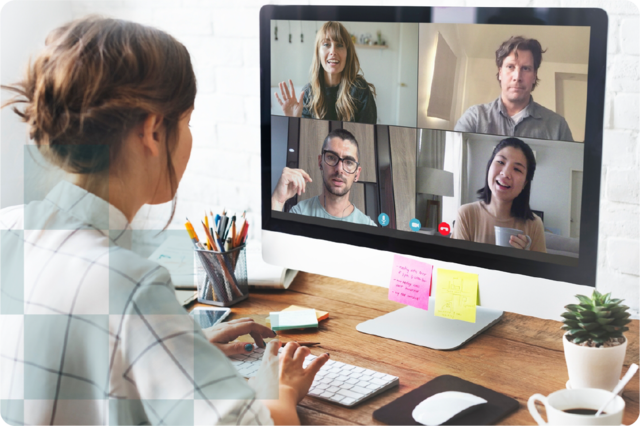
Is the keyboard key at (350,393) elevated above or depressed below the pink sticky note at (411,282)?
below

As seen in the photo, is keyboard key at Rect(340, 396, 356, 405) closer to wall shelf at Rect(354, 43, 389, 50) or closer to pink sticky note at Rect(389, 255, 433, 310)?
pink sticky note at Rect(389, 255, 433, 310)

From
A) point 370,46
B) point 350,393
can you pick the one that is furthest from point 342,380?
point 370,46

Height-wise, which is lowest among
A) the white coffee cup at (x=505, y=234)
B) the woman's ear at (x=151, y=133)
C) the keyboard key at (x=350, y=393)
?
the keyboard key at (x=350, y=393)

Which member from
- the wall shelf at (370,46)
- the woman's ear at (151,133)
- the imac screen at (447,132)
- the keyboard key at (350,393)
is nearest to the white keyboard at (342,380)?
the keyboard key at (350,393)

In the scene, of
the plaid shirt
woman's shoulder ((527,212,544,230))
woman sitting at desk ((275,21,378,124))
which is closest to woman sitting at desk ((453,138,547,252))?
woman's shoulder ((527,212,544,230))

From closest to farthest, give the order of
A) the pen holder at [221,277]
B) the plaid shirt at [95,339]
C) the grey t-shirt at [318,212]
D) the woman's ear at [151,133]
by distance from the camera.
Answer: the plaid shirt at [95,339] → the woman's ear at [151,133] → the grey t-shirt at [318,212] → the pen holder at [221,277]

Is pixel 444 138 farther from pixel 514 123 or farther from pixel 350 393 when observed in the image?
pixel 350 393

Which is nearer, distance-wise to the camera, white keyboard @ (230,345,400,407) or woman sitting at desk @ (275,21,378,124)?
white keyboard @ (230,345,400,407)

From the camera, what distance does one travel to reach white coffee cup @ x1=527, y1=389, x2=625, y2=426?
685 mm

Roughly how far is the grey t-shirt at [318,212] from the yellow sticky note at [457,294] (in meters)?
0.16

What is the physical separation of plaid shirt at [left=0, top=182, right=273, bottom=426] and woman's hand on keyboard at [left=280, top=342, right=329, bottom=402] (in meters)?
0.16

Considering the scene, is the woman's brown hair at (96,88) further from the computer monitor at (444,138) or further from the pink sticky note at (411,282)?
the pink sticky note at (411,282)

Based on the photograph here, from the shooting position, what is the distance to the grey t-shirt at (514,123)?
872 millimetres

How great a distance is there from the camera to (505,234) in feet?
3.09
